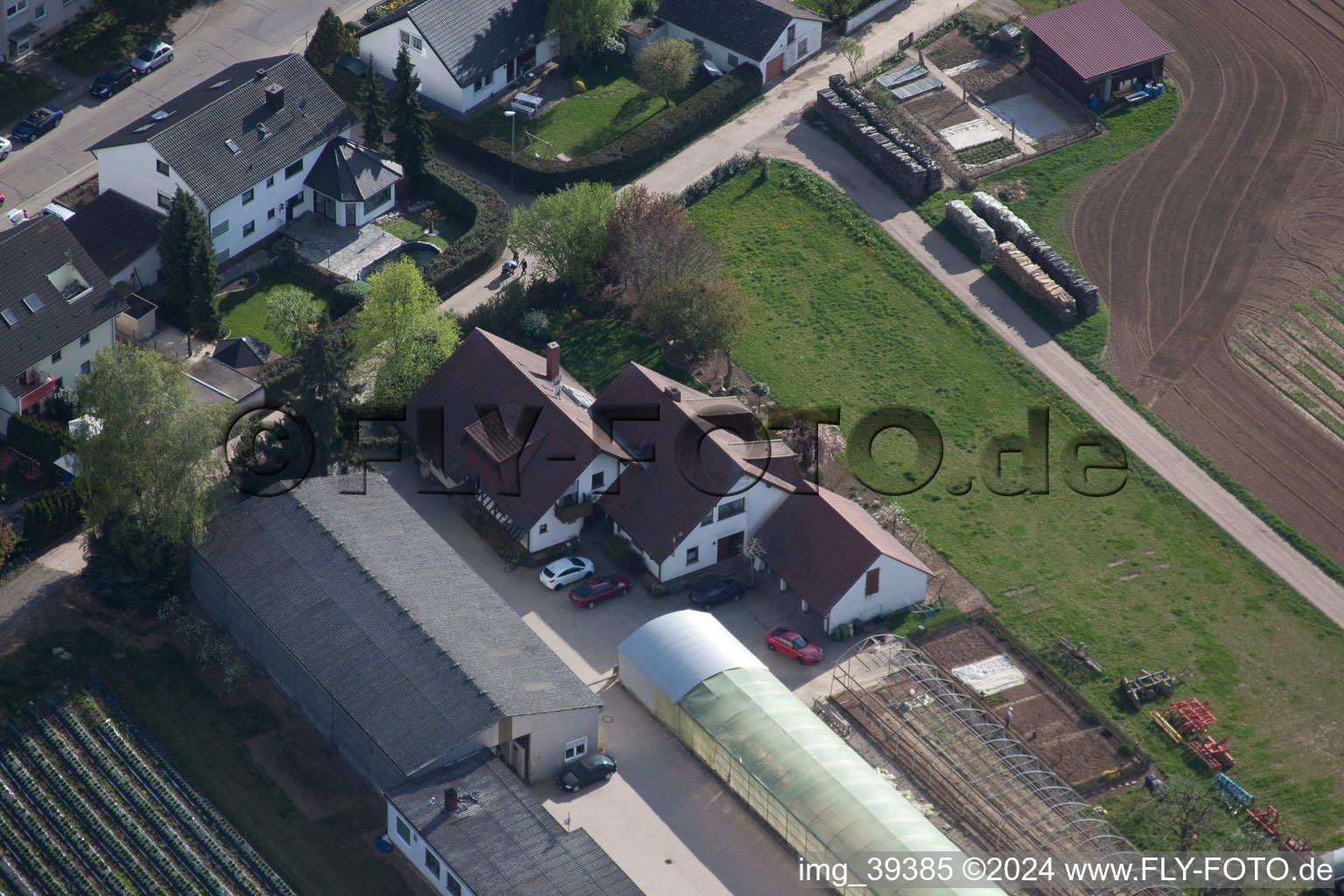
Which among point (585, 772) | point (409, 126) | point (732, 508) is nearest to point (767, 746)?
point (585, 772)

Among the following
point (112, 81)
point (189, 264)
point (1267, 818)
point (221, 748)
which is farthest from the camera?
point (112, 81)

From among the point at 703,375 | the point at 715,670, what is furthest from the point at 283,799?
the point at 703,375

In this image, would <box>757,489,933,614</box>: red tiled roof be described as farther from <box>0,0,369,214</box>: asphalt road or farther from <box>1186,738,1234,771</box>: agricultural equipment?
<box>0,0,369,214</box>: asphalt road

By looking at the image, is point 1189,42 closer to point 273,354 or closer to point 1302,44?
point 1302,44

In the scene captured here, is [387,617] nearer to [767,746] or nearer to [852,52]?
[767,746]

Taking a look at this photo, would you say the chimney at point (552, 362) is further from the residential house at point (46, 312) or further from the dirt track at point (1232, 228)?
the dirt track at point (1232, 228)

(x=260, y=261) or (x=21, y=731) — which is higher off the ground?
(x=260, y=261)

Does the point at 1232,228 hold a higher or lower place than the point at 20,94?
lower
